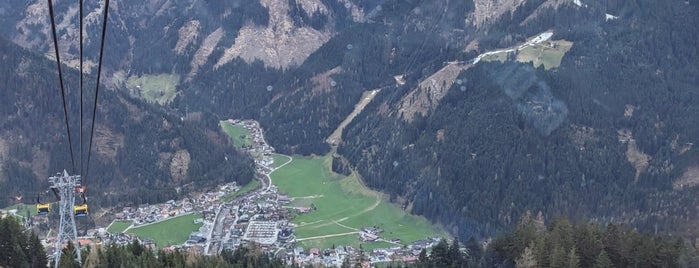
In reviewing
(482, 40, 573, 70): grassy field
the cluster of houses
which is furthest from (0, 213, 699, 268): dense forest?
(482, 40, 573, 70): grassy field

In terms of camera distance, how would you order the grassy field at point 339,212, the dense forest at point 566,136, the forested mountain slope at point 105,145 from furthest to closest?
the forested mountain slope at point 105,145, the dense forest at point 566,136, the grassy field at point 339,212

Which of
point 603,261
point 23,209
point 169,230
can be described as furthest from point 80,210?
point 23,209

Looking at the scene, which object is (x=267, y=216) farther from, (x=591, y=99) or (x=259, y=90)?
(x=259, y=90)

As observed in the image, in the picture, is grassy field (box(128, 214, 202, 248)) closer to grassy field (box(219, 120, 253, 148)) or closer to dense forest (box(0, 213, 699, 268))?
dense forest (box(0, 213, 699, 268))

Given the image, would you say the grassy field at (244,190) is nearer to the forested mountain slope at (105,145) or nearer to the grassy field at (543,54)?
the forested mountain slope at (105,145)

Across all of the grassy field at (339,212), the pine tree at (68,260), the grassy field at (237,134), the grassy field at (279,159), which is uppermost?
the pine tree at (68,260)

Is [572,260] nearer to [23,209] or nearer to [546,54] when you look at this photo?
[23,209]

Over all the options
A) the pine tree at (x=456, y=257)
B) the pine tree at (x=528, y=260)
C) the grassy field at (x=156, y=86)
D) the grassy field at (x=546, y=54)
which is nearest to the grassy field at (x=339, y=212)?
the pine tree at (x=456, y=257)
